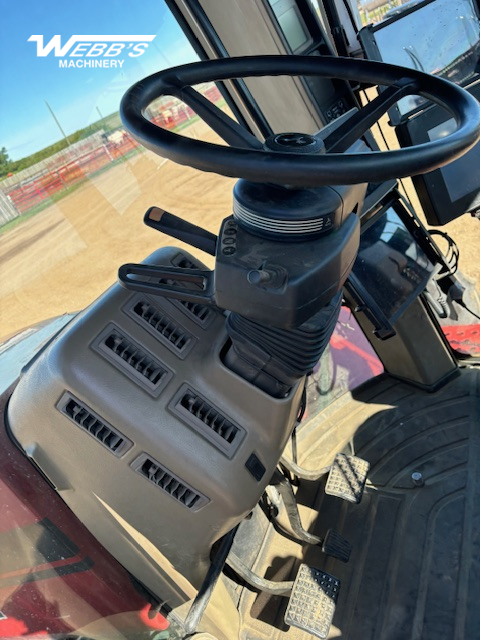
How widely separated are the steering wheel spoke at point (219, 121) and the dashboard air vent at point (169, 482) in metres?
0.66

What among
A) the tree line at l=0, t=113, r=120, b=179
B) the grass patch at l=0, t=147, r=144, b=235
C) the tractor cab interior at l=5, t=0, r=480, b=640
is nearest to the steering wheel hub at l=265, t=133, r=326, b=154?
the tractor cab interior at l=5, t=0, r=480, b=640

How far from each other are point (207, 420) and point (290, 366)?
228 mm

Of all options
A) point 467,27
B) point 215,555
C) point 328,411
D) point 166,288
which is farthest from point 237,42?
point 215,555

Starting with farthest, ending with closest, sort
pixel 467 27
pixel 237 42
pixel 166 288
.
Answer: pixel 467 27 → pixel 237 42 → pixel 166 288

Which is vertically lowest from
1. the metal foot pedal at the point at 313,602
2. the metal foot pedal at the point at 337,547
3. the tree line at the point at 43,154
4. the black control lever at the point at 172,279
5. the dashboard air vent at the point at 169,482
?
the metal foot pedal at the point at 337,547

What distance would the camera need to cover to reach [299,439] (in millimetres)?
2195

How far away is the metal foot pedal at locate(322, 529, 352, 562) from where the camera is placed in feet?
5.24

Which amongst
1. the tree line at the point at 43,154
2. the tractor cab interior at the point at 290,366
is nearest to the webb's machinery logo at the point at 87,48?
the tree line at the point at 43,154

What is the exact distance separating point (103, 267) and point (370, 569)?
5.18 m

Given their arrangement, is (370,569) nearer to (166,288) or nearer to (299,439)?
(299,439)

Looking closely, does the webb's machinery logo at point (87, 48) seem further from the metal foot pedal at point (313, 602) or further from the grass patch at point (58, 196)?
the metal foot pedal at point (313, 602)

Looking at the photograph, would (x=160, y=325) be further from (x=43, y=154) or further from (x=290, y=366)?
Answer: (x=43, y=154)

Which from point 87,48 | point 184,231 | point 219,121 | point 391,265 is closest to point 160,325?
point 184,231

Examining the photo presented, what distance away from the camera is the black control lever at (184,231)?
1.18 metres
